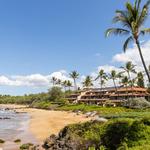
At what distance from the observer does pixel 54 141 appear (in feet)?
89.4

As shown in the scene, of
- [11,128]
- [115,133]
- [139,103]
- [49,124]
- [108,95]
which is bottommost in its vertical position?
[115,133]

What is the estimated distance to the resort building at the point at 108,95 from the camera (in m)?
99.8

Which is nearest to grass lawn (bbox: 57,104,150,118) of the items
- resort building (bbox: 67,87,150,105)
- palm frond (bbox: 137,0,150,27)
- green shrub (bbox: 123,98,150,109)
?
green shrub (bbox: 123,98,150,109)

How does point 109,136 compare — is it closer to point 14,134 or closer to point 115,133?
point 115,133

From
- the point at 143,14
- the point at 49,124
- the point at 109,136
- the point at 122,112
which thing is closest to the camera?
the point at 109,136

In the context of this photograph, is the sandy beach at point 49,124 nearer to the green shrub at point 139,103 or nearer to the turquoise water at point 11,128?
the turquoise water at point 11,128

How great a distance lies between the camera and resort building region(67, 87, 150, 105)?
99.8 metres

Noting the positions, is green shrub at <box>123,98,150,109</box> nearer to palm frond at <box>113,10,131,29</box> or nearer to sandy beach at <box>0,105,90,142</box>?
sandy beach at <box>0,105,90,142</box>

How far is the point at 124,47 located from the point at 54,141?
1124 centimetres

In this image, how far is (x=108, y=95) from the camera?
110m

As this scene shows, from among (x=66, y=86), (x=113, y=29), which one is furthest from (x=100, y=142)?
(x=66, y=86)

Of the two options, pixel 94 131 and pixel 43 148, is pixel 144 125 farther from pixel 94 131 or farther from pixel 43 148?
pixel 43 148

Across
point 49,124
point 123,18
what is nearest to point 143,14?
point 123,18

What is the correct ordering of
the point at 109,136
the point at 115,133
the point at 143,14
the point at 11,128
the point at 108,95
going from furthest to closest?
1. the point at 108,95
2. the point at 11,128
3. the point at 143,14
4. the point at 109,136
5. the point at 115,133
